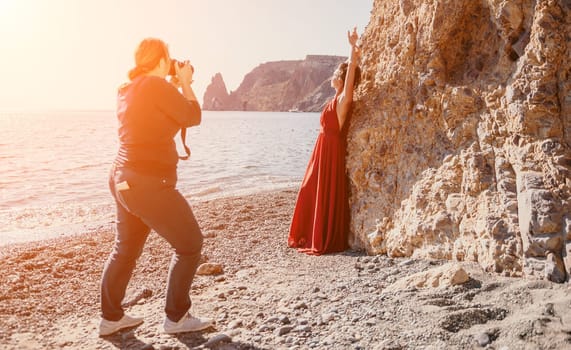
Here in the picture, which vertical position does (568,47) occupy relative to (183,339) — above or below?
above

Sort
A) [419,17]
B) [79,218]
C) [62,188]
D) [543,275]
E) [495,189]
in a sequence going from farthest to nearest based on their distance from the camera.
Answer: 1. [62,188]
2. [79,218]
3. [419,17]
4. [495,189]
5. [543,275]

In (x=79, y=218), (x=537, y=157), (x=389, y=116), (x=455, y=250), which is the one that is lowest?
(x=79, y=218)

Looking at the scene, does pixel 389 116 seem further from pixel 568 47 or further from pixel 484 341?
pixel 484 341

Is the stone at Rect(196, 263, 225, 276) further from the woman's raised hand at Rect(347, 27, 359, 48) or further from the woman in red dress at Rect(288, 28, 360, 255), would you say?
the woman's raised hand at Rect(347, 27, 359, 48)

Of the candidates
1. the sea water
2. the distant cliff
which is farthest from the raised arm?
the distant cliff

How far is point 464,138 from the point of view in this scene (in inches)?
173

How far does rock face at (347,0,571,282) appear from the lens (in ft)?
11.7

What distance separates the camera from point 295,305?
384 cm

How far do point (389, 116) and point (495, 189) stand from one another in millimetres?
1673

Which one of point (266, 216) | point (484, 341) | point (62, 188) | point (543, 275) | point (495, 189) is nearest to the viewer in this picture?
point (484, 341)

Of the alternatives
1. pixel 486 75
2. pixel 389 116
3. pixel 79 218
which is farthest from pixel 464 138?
pixel 79 218

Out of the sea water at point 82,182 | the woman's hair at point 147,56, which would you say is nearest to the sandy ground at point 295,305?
the woman's hair at point 147,56

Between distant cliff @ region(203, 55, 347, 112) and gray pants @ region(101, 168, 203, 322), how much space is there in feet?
490

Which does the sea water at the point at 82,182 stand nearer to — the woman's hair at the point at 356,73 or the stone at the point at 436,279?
the woman's hair at the point at 356,73
